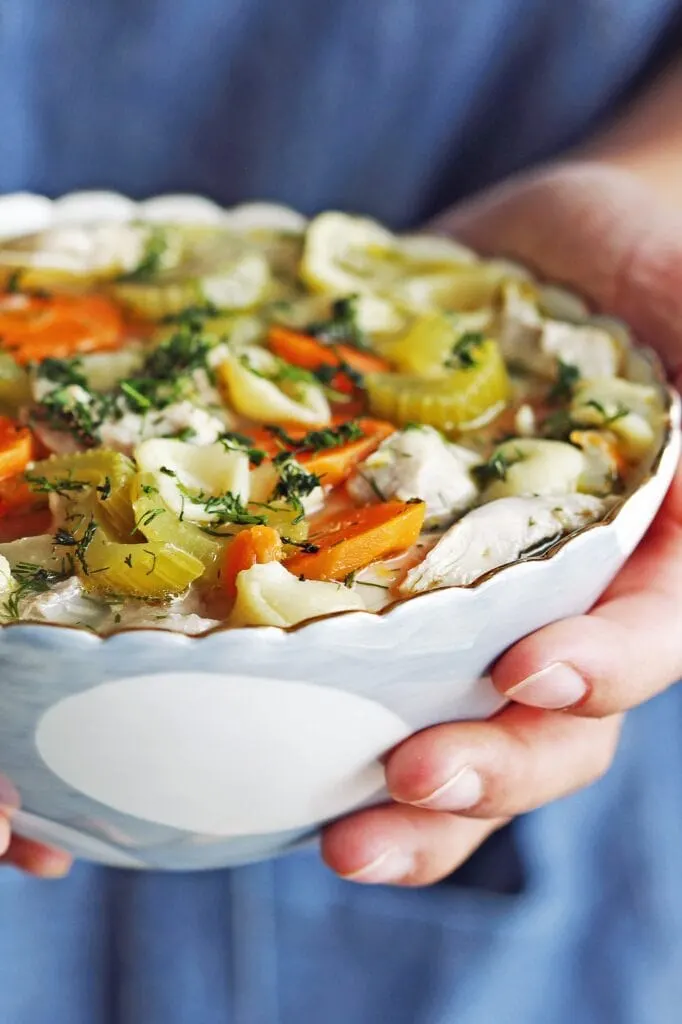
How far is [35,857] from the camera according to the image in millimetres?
1878

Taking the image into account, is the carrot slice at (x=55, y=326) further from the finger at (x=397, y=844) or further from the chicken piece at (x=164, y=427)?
the finger at (x=397, y=844)

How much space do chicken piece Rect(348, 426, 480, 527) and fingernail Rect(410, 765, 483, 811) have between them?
35 cm

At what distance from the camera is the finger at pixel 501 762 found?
1.40 metres

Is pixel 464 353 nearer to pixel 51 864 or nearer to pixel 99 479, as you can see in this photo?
pixel 99 479

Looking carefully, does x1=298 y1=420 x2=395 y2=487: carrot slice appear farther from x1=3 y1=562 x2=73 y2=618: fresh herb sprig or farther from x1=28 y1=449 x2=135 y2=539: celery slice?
x1=3 y1=562 x2=73 y2=618: fresh herb sprig

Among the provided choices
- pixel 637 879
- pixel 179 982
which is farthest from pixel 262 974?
pixel 637 879

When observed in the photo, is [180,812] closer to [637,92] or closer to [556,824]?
[556,824]

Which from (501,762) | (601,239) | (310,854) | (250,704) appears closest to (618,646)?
(501,762)

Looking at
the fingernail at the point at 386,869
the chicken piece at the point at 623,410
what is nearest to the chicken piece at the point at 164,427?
the chicken piece at the point at 623,410

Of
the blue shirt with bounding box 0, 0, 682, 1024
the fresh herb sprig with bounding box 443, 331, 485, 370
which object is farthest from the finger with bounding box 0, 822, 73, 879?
the fresh herb sprig with bounding box 443, 331, 485, 370

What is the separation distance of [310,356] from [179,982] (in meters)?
1.37

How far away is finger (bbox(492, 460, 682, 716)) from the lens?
4.45 feet

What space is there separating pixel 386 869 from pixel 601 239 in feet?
4.33

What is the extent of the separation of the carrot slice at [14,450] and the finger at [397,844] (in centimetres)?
69
